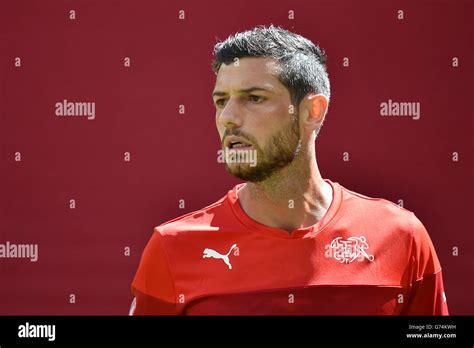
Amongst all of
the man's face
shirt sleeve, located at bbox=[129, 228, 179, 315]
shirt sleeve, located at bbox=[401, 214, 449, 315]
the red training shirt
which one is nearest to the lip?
the man's face

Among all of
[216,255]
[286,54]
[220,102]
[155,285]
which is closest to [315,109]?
[286,54]

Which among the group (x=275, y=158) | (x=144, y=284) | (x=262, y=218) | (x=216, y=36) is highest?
(x=216, y=36)

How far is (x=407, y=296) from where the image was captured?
2.22 m

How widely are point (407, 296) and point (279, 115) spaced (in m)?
0.70

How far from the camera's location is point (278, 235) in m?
2.21

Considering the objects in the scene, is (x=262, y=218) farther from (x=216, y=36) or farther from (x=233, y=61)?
(x=216, y=36)

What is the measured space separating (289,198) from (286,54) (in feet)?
1.53

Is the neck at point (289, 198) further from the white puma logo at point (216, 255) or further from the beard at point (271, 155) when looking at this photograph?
the white puma logo at point (216, 255)

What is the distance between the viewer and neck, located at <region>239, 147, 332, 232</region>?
2.27 m

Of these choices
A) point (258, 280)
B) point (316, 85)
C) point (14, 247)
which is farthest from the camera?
point (14, 247)

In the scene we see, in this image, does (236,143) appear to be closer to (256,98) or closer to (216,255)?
(256,98)

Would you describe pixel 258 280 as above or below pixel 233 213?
below

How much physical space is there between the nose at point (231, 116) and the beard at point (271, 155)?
0.07 ft
